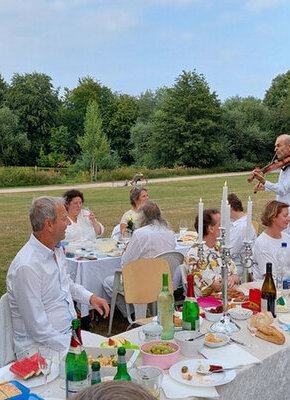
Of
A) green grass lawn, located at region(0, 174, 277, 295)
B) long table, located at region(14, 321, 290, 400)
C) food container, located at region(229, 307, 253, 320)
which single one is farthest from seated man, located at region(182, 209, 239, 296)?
green grass lawn, located at region(0, 174, 277, 295)

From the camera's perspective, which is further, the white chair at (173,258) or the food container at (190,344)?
the white chair at (173,258)

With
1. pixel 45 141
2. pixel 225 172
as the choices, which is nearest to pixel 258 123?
pixel 225 172

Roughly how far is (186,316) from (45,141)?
157 ft

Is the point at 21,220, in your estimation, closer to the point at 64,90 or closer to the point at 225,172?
the point at 225,172

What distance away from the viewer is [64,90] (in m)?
59.9

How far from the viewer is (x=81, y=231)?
19.3ft

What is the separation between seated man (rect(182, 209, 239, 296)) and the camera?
351cm

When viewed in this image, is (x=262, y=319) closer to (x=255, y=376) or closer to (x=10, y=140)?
(x=255, y=376)

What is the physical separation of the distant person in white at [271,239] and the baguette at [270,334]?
61.1 inches

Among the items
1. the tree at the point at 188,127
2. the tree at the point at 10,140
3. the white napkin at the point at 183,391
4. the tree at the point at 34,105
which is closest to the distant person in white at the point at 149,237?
the white napkin at the point at 183,391

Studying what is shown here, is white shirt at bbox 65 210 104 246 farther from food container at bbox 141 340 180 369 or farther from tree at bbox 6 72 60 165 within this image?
tree at bbox 6 72 60 165

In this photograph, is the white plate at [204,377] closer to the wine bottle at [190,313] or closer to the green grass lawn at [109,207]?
the wine bottle at [190,313]

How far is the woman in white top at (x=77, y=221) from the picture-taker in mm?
5809

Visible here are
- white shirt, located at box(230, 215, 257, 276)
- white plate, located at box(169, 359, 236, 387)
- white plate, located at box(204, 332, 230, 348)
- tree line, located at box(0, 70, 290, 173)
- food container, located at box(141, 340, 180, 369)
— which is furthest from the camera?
tree line, located at box(0, 70, 290, 173)
